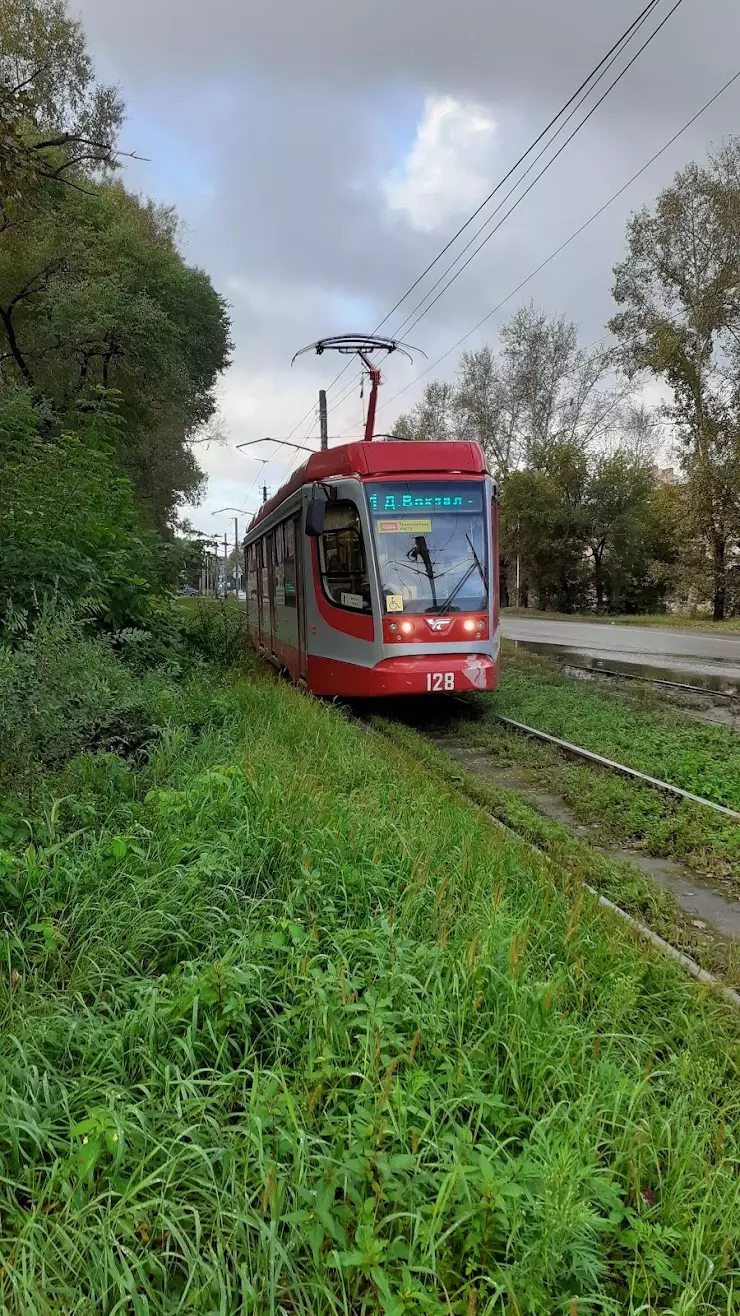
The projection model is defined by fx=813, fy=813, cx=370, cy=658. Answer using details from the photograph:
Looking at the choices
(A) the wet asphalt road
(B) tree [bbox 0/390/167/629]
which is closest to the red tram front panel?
(B) tree [bbox 0/390/167/629]

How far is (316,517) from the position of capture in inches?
367

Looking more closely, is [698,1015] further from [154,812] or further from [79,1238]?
[154,812]

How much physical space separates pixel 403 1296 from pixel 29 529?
26.6 ft

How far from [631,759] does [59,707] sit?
5123mm

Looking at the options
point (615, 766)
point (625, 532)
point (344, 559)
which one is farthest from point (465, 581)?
point (625, 532)

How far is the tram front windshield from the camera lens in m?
9.06

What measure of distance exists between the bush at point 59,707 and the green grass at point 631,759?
3.44 m

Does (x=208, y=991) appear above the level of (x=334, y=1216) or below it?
above

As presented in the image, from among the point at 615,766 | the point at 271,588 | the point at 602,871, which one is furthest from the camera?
the point at 271,588

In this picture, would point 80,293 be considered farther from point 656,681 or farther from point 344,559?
point 656,681

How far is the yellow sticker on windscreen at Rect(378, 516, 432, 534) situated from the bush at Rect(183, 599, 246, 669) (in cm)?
364

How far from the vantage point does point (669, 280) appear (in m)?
30.5

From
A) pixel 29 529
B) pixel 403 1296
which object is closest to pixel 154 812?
pixel 403 1296

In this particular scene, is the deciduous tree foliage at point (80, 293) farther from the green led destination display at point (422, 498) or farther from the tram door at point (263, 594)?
the green led destination display at point (422, 498)
